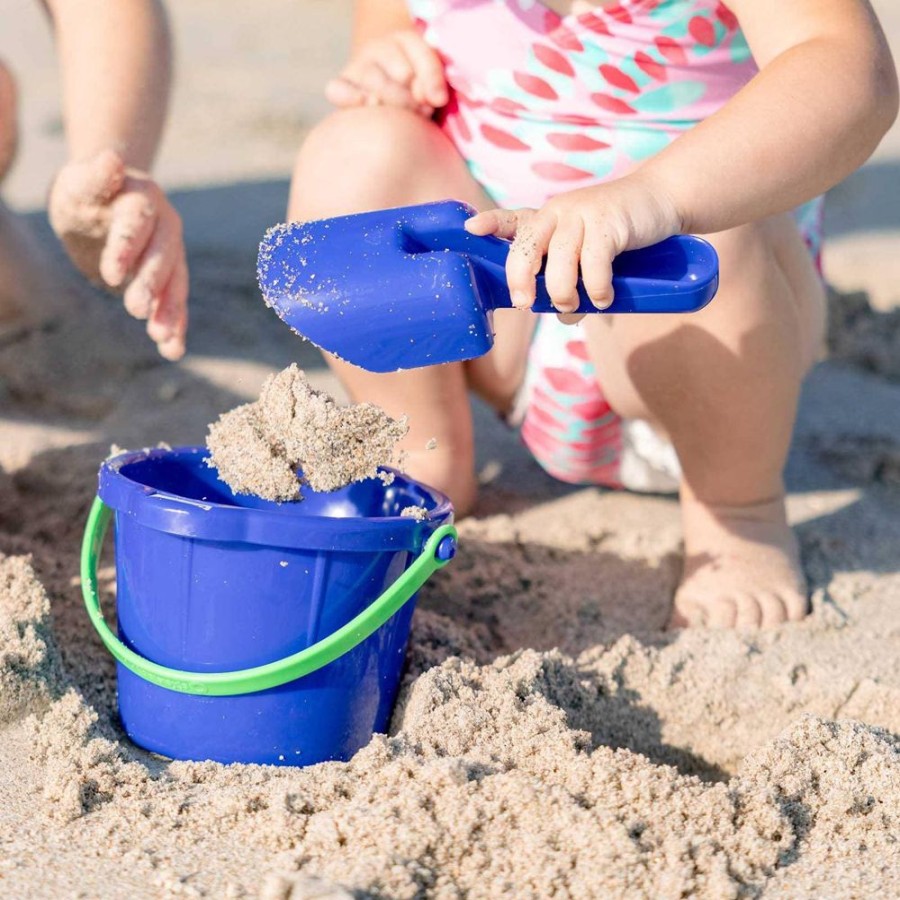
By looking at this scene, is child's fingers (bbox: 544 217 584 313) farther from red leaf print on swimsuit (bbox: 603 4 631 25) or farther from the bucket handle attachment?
red leaf print on swimsuit (bbox: 603 4 631 25)

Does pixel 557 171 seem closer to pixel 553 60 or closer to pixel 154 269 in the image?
pixel 553 60

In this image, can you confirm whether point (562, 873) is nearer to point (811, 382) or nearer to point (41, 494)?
point (41, 494)

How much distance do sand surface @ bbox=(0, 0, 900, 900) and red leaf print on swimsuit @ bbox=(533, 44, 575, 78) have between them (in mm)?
604

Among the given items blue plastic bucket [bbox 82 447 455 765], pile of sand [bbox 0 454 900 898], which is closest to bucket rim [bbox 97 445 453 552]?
blue plastic bucket [bbox 82 447 455 765]

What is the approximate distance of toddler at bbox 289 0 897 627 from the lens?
61.0 inches

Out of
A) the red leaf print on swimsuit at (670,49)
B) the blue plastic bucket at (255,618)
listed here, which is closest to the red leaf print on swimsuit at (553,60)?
the red leaf print on swimsuit at (670,49)

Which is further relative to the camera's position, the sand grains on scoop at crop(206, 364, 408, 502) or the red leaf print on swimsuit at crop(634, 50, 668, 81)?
the red leaf print on swimsuit at crop(634, 50, 668, 81)

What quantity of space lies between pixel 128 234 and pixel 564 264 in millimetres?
567

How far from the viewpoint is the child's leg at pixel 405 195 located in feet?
5.33

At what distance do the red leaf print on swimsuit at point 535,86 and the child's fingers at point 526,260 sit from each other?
0.56 metres

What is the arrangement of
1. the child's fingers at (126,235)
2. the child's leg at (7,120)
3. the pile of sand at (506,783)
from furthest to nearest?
1. the child's leg at (7,120)
2. the child's fingers at (126,235)
3. the pile of sand at (506,783)

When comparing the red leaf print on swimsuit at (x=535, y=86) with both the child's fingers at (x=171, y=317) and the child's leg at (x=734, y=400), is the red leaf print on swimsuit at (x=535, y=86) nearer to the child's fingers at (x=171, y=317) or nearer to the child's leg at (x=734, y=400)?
the child's leg at (x=734, y=400)

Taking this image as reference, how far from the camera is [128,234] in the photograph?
1.49m

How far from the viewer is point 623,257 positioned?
49.8 inches
